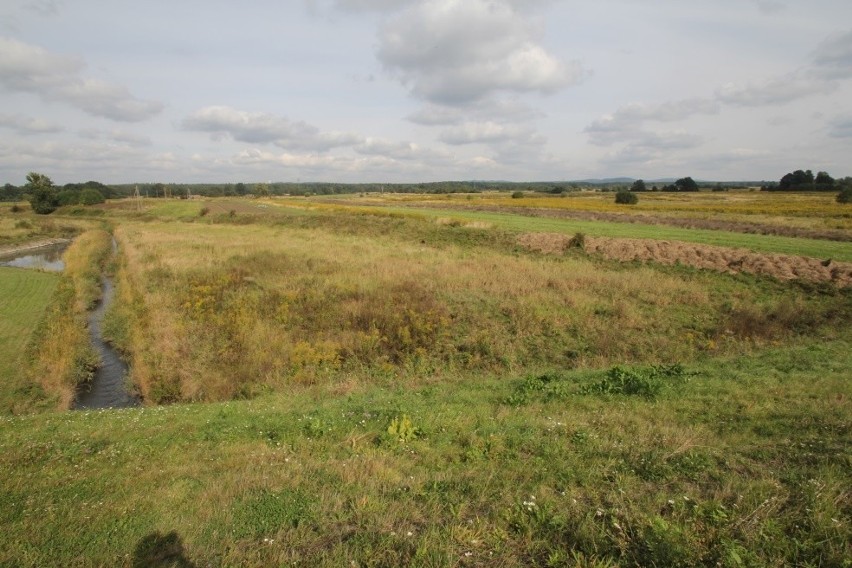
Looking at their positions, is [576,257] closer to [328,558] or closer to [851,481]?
[851,481]

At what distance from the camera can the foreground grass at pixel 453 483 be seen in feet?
12.1

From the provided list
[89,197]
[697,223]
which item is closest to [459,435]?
[697,223]

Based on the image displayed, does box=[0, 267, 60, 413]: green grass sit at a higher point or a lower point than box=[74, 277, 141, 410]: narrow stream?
higher

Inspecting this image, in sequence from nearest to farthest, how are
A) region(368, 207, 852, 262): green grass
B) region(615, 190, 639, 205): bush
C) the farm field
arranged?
the farm field → region(368, 207, 852, 262): green grass → region(615, 190, 639, 205): bush

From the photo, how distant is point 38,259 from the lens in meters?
38.9

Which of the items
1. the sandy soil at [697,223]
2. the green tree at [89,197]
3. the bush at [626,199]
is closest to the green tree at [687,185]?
the bush at [626,199]

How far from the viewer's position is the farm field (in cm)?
382

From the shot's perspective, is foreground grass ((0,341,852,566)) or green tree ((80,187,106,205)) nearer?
foreground grass ((0,341,852,566))

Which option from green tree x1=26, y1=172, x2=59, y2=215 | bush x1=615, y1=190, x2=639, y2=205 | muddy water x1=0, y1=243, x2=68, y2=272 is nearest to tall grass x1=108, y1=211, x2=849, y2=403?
muddy water x1=0, y1=243, x2=68, y2=272

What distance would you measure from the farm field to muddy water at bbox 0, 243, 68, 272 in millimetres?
24065

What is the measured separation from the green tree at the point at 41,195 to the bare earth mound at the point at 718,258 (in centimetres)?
9494

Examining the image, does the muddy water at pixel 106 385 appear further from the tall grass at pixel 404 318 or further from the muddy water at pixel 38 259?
the muddy water at pixel 38 259

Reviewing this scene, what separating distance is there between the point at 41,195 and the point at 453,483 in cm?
10725

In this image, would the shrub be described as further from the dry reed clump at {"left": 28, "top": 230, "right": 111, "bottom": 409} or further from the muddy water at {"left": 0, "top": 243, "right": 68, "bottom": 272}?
the muddy water at {"left": 0, "top": 243, "right": 68, "bottom": 272}
